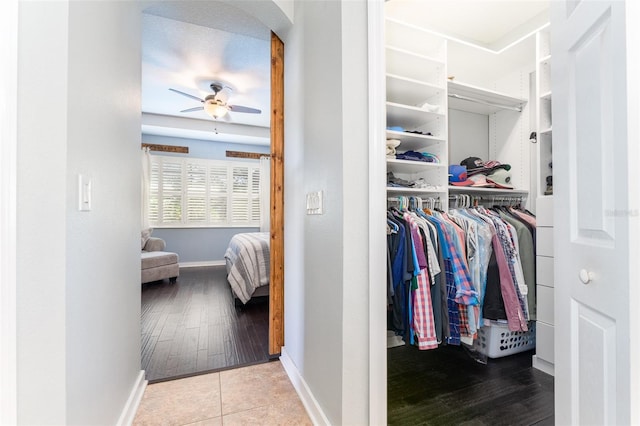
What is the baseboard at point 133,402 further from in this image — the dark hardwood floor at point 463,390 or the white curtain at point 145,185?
the white curtain at point 145,185

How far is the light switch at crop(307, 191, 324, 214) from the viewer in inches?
53.4

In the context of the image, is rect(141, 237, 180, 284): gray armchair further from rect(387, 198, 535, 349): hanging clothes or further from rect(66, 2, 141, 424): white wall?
rect(387, 198, 535, 349): hanging clothes

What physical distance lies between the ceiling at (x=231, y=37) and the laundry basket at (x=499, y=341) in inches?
92.2

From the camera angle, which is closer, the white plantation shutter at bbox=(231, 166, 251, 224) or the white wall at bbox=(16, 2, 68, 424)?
the white wall at bbox=(16, 2, 68, 424)

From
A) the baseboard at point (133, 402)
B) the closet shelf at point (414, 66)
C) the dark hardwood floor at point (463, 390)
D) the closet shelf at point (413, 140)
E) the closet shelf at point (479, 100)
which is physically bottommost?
the dark hardwood floor at point (463, 390)

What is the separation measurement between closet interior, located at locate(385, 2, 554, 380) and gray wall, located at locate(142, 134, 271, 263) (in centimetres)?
457

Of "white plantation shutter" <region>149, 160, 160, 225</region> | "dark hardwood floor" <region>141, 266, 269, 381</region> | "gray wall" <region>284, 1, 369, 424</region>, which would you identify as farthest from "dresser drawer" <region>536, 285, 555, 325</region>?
"white plantation shutter" <region>149, 160, 160, 225</region>

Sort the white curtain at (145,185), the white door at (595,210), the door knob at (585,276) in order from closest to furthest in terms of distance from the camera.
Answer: the white door at (595,210)
the door knob at (585,276)
the white curtain at (145,185)

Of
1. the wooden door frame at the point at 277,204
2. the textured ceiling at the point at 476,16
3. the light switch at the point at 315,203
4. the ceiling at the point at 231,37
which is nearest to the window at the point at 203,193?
the ceiling at the point at 231,37

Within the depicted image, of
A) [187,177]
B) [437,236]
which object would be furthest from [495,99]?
[187,177]

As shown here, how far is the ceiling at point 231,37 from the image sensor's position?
2.26 meters

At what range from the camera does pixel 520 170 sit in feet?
8.30

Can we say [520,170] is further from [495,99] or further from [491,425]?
[491,425]

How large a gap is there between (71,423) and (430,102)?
2.70 m
